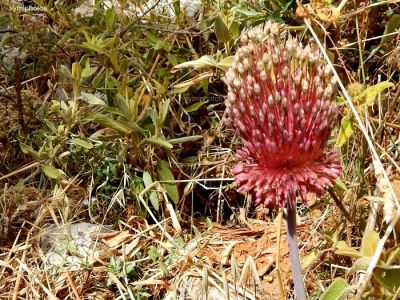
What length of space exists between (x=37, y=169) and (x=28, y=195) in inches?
2.4

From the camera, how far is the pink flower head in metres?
0.84

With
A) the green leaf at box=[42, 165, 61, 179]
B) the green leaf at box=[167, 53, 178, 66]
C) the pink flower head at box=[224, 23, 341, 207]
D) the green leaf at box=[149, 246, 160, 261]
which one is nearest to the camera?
the pink flower head at box=[224, 23, 341, 207]

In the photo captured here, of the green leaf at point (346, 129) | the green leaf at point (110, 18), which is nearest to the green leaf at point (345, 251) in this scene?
the green leaf at point (346, 129)

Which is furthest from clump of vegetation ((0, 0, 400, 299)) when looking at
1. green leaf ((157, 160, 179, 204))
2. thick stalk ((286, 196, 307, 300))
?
thick stalk ((286, 196, 307, 300))

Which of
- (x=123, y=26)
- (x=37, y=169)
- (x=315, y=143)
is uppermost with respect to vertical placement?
(x=123, y=26)

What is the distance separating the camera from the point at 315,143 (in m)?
0.86

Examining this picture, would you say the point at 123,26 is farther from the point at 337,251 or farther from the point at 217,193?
the point at 337,251

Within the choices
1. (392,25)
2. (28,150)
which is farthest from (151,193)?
(392,25)

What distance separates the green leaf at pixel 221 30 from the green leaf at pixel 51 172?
1.48 feet

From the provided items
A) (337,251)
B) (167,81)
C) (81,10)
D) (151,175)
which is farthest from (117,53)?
(337,251)

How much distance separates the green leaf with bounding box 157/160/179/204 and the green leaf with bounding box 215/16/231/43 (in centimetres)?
30

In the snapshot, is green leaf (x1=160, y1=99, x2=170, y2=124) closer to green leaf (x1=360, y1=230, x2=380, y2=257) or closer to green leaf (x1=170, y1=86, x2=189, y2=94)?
green leaf (x1=170, y1=86, x2=189, y2=94)

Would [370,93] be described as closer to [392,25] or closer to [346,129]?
[346,129]

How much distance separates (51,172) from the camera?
5.04 feet
